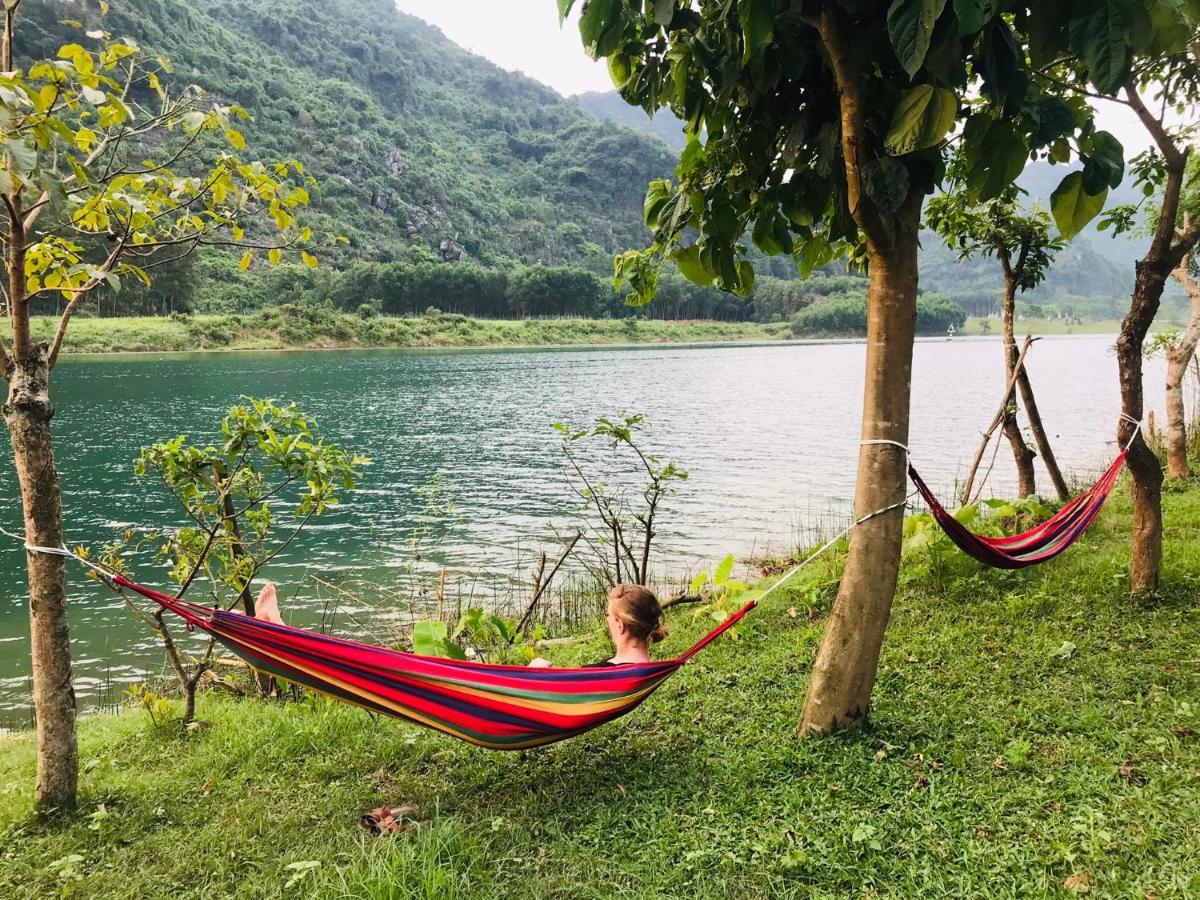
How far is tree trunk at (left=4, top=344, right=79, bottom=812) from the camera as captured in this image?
7.51ft

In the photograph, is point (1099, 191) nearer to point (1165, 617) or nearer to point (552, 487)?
point (1165, 617)

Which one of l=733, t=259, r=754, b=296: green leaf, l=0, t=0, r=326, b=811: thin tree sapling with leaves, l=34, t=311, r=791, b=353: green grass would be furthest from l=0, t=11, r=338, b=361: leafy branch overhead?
l=34, t=311, r=791, b=353: green grass

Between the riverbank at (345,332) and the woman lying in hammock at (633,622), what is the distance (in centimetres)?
3883

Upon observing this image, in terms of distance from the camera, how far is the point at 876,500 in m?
2.42

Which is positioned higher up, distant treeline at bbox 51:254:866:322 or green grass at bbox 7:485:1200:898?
distant treeline at bbox 51:254:866:322

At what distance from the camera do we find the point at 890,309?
235 cm

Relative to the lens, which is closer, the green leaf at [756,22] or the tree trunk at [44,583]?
the green leaf at [756,22]

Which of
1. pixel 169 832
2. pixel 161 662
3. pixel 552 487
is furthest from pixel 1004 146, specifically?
pixel 552 487

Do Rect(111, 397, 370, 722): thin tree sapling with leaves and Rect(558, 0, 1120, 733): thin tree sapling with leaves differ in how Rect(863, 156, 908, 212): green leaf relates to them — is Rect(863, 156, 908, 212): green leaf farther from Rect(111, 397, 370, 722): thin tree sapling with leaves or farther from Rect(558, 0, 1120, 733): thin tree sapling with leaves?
Rect(111, 397, 370, 722): thin tree sapling with leaves

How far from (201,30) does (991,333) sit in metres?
110

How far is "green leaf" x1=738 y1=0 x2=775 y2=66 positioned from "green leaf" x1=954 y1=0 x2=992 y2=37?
468mm

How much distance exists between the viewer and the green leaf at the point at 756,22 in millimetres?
1739

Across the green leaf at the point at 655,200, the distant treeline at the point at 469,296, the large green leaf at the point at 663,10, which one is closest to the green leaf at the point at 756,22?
the large green leaf at the point at 663,10

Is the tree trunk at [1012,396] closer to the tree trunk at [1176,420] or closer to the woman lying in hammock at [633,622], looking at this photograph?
the tree trunk at [1176,420]
